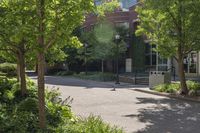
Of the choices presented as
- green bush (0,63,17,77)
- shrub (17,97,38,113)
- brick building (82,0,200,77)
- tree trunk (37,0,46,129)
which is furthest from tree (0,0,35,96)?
brick building (82,0,200,77)

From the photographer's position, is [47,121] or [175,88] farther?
[175,88]

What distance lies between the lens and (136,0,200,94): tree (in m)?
20.1

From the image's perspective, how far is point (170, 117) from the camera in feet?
46.7

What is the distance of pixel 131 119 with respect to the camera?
45.0 feet

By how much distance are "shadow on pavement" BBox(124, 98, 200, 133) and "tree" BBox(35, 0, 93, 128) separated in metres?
4.16

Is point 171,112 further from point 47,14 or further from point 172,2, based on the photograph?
point 47,14

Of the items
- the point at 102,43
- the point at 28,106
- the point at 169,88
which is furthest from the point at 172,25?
the point at 102,43

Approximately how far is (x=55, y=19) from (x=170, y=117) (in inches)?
283

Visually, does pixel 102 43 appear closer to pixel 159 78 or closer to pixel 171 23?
pixel 159 78

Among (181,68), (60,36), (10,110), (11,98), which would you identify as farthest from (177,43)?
(60,36)

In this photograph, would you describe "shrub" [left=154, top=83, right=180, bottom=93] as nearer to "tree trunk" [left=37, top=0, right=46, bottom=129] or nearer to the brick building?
"tree trunk" [left=37, top=0, right=46, bottom=129]

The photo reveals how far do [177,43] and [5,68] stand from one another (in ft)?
37.9

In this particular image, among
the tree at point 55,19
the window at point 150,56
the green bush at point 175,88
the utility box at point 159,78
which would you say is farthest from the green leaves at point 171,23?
the window at point 150,56

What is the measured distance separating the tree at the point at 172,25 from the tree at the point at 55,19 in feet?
39.0
